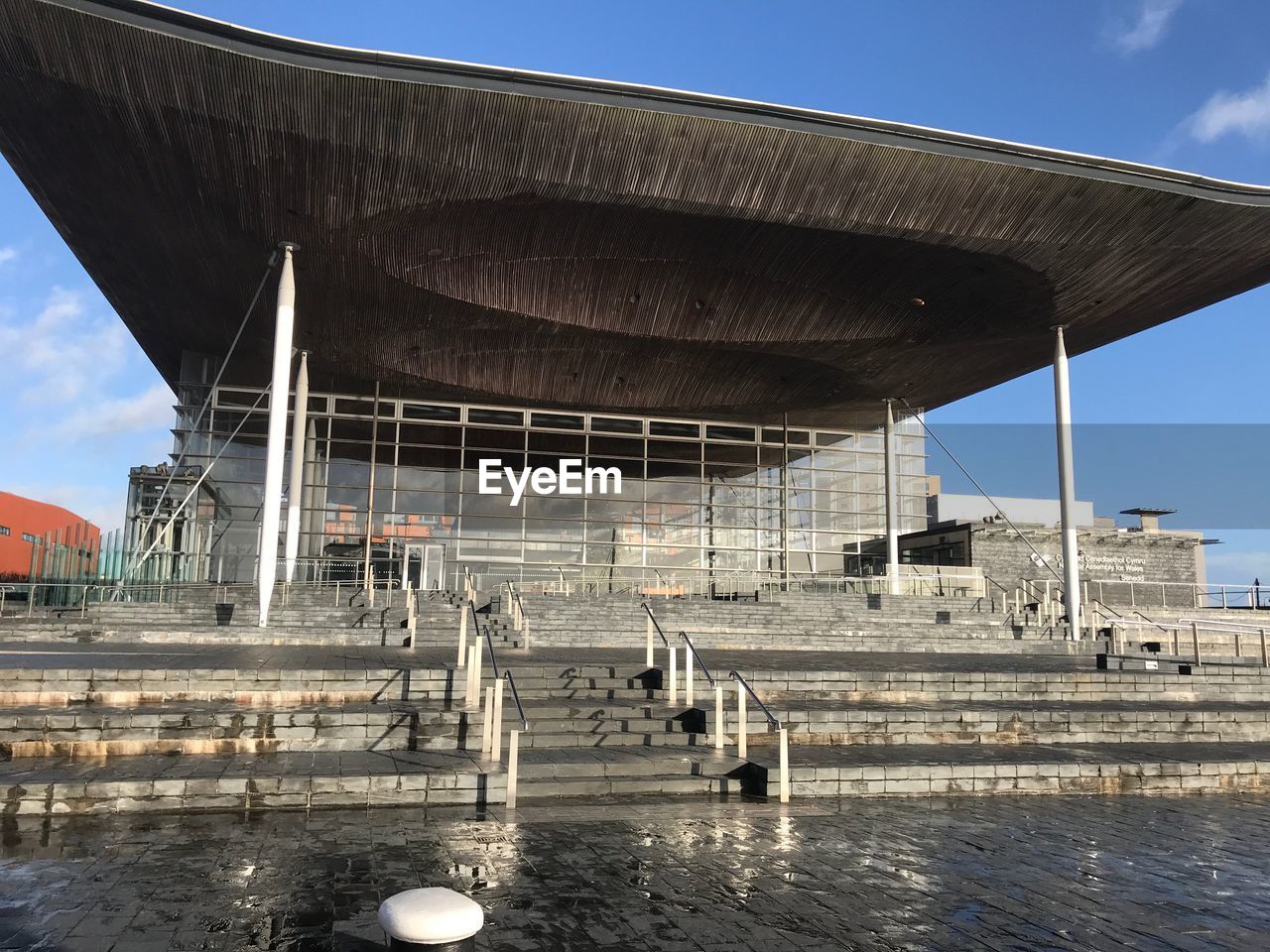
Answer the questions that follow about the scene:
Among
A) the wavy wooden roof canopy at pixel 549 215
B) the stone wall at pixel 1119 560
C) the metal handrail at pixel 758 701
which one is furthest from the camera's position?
the stone wall at pixel 1119 560

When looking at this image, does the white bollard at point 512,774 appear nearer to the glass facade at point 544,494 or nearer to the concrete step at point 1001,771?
the concrete step at point 1001,771

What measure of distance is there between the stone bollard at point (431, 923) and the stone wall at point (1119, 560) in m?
32.0

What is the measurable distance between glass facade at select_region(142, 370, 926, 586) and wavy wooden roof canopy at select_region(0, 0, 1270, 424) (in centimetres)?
323

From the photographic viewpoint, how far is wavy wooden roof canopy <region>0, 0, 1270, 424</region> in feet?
54.3

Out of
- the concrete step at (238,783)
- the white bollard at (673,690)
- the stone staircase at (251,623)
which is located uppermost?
the stone staircase at (251,623)

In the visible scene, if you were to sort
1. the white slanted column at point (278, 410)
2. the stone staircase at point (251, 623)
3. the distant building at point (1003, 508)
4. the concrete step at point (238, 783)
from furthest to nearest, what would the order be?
1. the distant building at point (1003, 508)
2. the white slanted column at point (278, 410)
3. the stone staircase at point (251, 623)
4. the concrete step at point (238, 783)

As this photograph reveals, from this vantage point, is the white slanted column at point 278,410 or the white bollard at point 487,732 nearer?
the white bollard at point 487,732

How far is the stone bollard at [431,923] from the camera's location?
4.27 meters

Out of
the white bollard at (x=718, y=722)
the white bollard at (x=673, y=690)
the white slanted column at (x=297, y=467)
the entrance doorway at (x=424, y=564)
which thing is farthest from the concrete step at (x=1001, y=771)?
the entrance doorway at (x=424, y=564)

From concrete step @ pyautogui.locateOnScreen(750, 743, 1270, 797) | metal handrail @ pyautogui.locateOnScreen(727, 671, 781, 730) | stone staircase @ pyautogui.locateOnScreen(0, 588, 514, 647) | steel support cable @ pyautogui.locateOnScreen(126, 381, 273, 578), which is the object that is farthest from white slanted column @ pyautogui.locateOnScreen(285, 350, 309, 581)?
concrete step @ pyautogui.locateOnScreen(750, 743, 1270, 797)

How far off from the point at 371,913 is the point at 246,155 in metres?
16.3

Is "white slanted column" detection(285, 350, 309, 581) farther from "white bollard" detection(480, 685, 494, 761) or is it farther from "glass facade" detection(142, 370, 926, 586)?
"white bollard" detection(480, 685, 494, 761)

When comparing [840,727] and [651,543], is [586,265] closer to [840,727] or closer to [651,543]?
[651,543]

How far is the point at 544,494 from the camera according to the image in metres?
33.8
